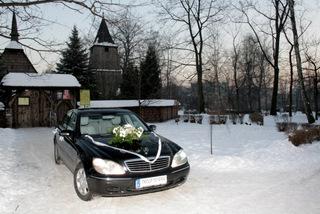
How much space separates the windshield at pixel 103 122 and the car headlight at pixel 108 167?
1.55m

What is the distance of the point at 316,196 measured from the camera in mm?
5504

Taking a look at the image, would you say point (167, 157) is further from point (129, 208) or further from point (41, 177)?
point (41, 177)

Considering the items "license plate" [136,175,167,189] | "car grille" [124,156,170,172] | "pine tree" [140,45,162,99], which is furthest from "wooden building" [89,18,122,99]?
"license plate" [136,175,167,189]

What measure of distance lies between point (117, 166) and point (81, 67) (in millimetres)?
31384

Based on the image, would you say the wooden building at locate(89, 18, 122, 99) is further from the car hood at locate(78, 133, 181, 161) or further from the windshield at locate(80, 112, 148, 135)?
the car hood at locate(78, 133, 181, 161)

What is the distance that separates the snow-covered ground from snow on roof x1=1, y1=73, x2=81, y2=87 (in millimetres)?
13127

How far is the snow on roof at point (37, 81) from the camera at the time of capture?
70.9 feet

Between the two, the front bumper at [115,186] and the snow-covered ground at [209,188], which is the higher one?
the front bumper at [115,186]

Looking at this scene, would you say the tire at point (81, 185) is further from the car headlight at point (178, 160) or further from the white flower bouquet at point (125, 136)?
the car headlight at point (178, 160)

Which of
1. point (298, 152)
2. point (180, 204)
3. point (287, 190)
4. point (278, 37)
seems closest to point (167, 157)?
point (180, 204)

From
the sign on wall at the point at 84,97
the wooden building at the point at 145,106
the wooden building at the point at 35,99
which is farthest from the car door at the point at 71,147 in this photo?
the wooden building at the point at 145,106

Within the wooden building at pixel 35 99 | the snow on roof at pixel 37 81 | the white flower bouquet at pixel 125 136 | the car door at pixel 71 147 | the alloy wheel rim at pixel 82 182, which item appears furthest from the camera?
the snow on roof at pixel 37 81

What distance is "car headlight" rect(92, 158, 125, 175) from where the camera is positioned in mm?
5043

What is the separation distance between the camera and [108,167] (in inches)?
200
